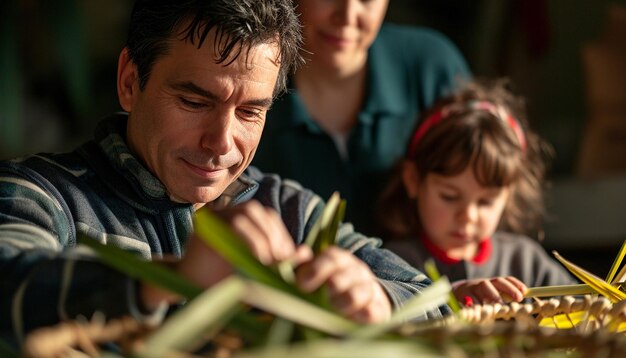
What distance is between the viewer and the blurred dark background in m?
2.36

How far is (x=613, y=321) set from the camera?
2.59 ft

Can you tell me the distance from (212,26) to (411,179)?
77 cm

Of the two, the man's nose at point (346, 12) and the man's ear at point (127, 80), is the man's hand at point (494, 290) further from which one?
the man's nose at point (346, 12)

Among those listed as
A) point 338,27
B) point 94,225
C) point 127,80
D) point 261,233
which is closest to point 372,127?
point 338,27

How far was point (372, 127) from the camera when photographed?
1722mm

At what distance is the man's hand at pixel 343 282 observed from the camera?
0.64 meters

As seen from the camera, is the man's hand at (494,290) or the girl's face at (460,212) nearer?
the man's hand at (494,290)

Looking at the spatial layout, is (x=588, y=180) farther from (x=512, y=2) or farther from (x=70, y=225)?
(x=70, y=225)

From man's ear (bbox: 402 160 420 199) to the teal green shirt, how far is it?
64 millimetres

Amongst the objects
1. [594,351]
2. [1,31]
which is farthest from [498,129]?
[1,31]

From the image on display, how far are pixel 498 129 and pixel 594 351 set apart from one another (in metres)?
1.06

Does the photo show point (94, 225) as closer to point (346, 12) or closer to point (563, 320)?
point (563, 320)

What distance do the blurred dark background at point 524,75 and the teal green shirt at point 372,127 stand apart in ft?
2.12

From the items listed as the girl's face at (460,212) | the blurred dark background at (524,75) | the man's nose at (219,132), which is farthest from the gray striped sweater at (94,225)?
the blurred dark background at (524,75)
